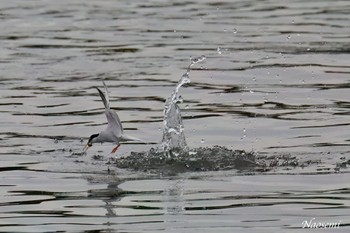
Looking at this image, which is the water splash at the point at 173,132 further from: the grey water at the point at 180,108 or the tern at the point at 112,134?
the tern at the point at 112,134

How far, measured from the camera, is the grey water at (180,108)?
11.1 metres

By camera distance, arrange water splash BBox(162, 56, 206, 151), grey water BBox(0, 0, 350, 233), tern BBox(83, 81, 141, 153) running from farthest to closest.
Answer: water splash BBox(162, 56, 206, 151)
tern BBox(83, 81, 141, 153)
grey water BBox(0, 0, 350, 233)

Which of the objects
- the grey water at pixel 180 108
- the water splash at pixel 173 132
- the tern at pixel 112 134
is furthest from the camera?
the water splash at pixel 173 132

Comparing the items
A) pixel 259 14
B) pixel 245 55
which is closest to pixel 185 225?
pixel 245 55

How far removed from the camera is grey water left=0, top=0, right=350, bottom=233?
36.5ft

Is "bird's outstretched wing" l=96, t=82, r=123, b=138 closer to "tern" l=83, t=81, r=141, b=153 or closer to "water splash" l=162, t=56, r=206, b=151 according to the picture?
"tern" l=83, t=81, r=141, b=153

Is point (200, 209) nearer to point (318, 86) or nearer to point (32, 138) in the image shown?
point (32, 138)

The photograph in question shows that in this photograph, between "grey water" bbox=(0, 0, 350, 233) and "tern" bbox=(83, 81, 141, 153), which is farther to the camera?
"tern" bbox=(83, 81, 141, 153)

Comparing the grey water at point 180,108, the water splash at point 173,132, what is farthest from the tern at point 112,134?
the water splash at point 173,132

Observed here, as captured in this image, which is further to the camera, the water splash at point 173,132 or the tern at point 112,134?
the water splash at point 173,132

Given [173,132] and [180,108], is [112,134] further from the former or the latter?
[180,108]

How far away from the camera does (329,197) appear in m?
11.5

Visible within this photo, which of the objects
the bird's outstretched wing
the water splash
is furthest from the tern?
the water splash

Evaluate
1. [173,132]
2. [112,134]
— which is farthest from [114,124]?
[173,132]
